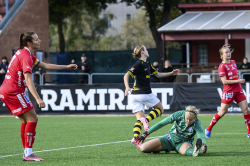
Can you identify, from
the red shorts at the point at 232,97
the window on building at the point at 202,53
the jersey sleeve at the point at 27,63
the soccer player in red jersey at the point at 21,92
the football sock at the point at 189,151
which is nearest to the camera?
the jersey sleeve at the point at 27,63

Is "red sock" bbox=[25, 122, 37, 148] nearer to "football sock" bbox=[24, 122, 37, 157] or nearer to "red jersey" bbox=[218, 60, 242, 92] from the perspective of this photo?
"football sock" bbox=[24, 122, 37, 157]

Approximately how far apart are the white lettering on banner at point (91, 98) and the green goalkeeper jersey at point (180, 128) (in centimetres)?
888

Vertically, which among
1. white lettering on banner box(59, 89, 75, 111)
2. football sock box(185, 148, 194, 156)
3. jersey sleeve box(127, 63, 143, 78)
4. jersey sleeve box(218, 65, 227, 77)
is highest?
jersey sleeve box(127, 63, 143, 78)

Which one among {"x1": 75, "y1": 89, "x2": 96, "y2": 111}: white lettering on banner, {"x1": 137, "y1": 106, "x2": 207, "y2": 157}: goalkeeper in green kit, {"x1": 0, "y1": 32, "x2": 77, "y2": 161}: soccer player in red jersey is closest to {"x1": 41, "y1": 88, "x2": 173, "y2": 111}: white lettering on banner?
{"x1": 75, "y1": 89, "x2": 96, "y2": 111}: white lettering on banner

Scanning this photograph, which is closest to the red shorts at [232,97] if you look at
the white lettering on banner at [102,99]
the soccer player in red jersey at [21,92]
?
the soccer player in red jersey at [21,92]

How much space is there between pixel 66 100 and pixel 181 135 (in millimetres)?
9909

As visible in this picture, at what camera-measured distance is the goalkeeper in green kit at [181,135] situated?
597 centimetres

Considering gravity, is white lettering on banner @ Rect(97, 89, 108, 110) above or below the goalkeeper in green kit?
below

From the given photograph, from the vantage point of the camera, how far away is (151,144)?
656 centimetres

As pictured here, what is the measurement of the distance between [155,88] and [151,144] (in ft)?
29.0

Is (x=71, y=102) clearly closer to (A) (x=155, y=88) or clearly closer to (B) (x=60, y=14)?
(A) (x=155, y=88)

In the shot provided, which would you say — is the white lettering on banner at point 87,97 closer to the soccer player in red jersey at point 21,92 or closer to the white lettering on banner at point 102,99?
the white lettering on banner at point 102,99

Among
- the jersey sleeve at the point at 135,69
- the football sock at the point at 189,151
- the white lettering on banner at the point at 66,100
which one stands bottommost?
the white lettering on banner at the point at 66,100

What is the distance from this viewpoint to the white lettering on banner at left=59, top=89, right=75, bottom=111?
615 inches
